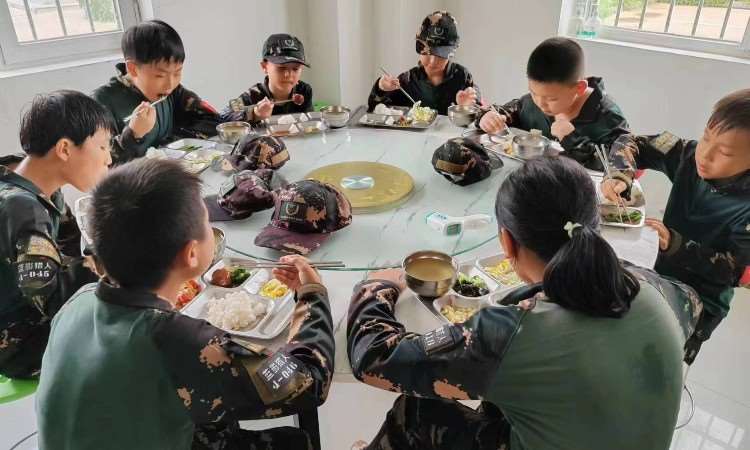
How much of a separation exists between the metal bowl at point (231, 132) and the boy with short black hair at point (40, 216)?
32.9 inches

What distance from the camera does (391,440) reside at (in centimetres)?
164

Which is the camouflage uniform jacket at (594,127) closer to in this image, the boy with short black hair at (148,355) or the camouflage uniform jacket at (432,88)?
the camouflage uniform jacket at (432,88)

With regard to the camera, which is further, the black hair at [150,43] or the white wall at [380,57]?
the white wall at [380,57]

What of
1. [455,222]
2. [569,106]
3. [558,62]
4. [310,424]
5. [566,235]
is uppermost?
[558,62]

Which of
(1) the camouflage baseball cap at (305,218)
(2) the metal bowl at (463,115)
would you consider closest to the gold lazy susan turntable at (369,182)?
(1) the camouflage baseball cap at (305,218)

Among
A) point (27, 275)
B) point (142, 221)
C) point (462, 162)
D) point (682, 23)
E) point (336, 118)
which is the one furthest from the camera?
point (682, 23)

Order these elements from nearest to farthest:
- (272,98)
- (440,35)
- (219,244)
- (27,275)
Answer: (27,275), (219,244), (440,35), (272,98)

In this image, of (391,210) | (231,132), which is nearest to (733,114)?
(391,210)

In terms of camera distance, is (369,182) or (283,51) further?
(283,51)

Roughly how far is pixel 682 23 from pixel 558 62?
2.25m

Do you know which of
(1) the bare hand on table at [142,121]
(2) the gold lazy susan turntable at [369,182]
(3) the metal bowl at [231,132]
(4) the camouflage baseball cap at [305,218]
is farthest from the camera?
(3) the metal bowl at [231,132]

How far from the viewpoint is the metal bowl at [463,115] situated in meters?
3.17

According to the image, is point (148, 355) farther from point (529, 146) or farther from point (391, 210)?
point (529, 146)

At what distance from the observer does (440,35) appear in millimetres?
3506
